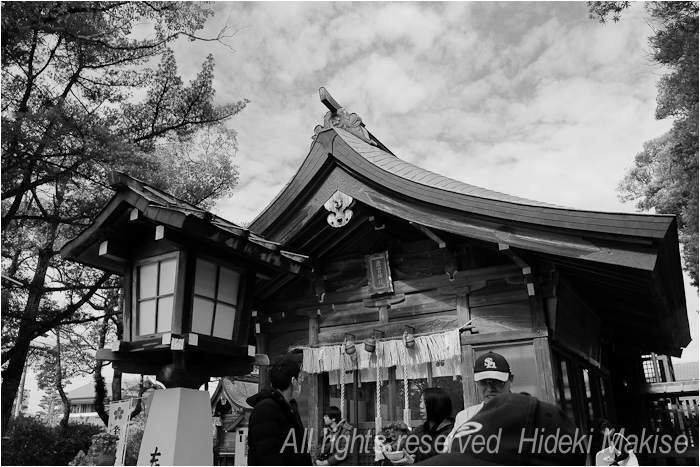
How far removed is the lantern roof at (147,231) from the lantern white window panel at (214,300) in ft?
0.68

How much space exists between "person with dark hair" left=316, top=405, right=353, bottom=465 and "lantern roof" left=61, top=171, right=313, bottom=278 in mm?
3320

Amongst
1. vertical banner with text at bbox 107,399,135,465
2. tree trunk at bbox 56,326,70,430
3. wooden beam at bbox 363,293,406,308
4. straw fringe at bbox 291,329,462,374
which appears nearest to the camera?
straw fringe at bbox 291,329,462,374

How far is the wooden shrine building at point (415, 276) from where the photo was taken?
6141mm

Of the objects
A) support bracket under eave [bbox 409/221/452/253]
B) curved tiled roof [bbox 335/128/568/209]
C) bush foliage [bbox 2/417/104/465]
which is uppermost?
curved tiled roof [bbox 335/128/568/209]

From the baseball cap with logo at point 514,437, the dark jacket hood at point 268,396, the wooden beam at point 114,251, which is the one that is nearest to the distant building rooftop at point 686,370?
the dark jacket hood at point 268,396

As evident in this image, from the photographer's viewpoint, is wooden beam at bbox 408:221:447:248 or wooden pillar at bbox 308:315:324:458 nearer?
wooden beam at bbox 408:221:447:248

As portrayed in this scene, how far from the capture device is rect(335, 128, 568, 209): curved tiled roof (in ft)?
26.6

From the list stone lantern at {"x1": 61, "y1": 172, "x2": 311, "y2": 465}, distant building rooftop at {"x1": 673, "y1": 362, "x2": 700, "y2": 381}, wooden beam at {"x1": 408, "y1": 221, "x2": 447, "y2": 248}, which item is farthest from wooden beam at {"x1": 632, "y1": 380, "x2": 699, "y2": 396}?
distant building rooftop at {"x1": 673, "y1": 362, "x2": 700, "y2": 381}

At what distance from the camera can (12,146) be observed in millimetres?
9672

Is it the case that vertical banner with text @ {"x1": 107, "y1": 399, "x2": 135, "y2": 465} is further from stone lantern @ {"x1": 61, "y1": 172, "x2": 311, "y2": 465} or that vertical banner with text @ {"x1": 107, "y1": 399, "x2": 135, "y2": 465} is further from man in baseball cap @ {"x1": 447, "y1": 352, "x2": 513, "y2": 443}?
man in baseball cap @ {"x1": 447, "y1": 352, "x2": 513, "y2": 443}

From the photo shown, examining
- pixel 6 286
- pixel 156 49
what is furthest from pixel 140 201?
pixel 6 286

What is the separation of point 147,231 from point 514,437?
496 centimetres

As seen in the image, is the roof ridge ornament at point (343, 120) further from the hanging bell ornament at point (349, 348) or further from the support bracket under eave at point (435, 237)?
the hanging bell ornament at point (349, 348)

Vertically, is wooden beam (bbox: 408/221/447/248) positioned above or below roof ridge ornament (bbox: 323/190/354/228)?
below
